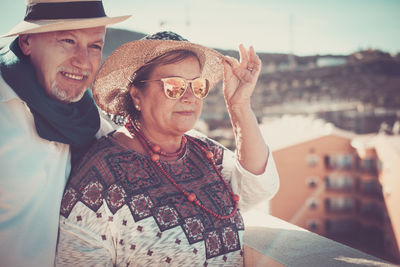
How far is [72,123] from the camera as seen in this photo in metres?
1.68

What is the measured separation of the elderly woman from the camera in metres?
1.55

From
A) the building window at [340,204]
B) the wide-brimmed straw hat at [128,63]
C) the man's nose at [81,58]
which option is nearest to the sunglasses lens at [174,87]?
the wide-brimmed straw hat at [128,63]

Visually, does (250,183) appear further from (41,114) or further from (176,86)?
(41,114)

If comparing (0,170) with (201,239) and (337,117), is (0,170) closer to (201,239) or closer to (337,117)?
(201,239)

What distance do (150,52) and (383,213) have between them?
16.0 meters

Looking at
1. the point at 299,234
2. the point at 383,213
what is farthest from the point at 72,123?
the point at 383,213

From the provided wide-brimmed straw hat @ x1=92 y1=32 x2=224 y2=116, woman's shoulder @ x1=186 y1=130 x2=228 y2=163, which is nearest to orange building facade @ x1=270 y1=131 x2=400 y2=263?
woman's shoulder @ x1=186 y1=130 x2=228 y2=163

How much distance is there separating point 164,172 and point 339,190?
15.9 m

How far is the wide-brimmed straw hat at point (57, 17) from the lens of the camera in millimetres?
1530

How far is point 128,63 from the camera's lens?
196 centimetres

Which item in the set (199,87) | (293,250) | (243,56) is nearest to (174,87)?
(199,87)

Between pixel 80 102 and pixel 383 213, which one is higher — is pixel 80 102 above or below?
above

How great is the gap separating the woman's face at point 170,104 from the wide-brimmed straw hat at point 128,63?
104 millimetres

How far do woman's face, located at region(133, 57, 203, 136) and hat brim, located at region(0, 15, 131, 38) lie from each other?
0.42 metres
